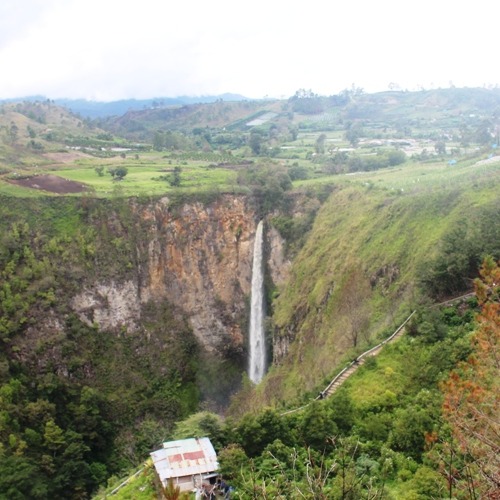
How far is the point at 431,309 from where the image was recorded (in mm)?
17250

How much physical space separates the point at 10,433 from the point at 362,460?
18891mm

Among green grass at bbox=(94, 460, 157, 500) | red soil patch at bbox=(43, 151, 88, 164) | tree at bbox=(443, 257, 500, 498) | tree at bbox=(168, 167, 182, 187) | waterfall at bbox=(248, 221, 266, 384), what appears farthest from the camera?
red soil patch at bbox=(43, 151, 88, 164)

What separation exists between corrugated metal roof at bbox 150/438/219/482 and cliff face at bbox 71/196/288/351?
19.5m

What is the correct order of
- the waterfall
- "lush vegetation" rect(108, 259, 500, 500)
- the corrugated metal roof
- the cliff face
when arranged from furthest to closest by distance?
the cliff face, the waterfall, the corrugated metal roof, "lush vegetation" rect(108, 259, 500, 500)

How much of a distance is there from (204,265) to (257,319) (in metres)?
5.00

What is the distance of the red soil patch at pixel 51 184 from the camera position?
3547 centimetres

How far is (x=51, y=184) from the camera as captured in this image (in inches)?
1441

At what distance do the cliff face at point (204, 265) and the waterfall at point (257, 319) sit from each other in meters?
0.48

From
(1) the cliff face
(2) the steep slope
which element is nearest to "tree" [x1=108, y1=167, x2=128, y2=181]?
(1) the cliff face

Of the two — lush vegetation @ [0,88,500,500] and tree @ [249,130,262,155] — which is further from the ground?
tree @ [249,130,262,155]

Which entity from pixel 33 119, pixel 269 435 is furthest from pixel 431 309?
pixel 33 119

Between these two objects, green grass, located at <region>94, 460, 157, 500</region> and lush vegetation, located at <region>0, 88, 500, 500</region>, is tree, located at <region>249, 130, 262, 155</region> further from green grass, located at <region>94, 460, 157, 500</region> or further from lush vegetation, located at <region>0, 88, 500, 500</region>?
green grass, located at <region>94, 460, 157, 500</region>

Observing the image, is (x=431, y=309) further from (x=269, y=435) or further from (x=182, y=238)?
(x=182, y=238)

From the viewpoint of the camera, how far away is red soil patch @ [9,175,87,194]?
35.5 m
